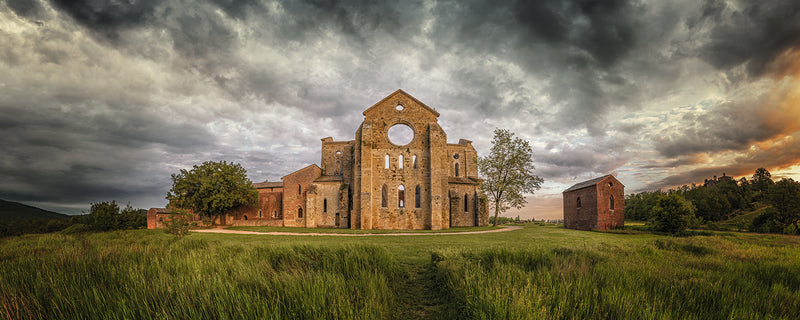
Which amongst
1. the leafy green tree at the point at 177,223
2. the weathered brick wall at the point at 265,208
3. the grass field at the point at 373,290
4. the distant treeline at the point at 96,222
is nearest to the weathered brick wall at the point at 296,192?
the weathered brick wall at the point at 265,208

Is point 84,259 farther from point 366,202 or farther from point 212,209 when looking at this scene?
point 212,209

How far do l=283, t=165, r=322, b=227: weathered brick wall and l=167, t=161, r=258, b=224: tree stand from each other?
213 inches

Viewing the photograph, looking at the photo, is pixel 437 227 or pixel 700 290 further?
pixel 437 227

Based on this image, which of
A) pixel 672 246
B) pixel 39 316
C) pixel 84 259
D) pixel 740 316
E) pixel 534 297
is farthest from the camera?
pixel 672 246

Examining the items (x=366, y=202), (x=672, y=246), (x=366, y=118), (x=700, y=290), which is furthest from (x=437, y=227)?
(x=700, y=290)

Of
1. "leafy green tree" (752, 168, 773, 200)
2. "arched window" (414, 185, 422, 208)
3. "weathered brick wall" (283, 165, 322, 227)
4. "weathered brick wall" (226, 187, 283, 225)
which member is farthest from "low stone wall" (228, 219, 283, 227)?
"leafy green tree" (752, 168, 773, 200)

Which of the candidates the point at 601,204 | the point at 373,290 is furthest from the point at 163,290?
the point at 601,204

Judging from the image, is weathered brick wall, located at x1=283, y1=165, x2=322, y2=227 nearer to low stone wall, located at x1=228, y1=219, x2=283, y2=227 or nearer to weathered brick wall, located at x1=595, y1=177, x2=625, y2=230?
low stone wall, located at x1=228, y1=219, x2=283, y2=227

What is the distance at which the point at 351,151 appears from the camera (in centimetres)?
3550

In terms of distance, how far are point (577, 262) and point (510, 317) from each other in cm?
394

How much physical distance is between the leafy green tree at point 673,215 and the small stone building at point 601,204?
446 cm

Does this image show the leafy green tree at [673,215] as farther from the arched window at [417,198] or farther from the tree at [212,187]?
the tree at [212,187]

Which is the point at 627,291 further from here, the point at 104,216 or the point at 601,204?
the point at 601,204

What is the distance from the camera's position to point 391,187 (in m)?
29.2
